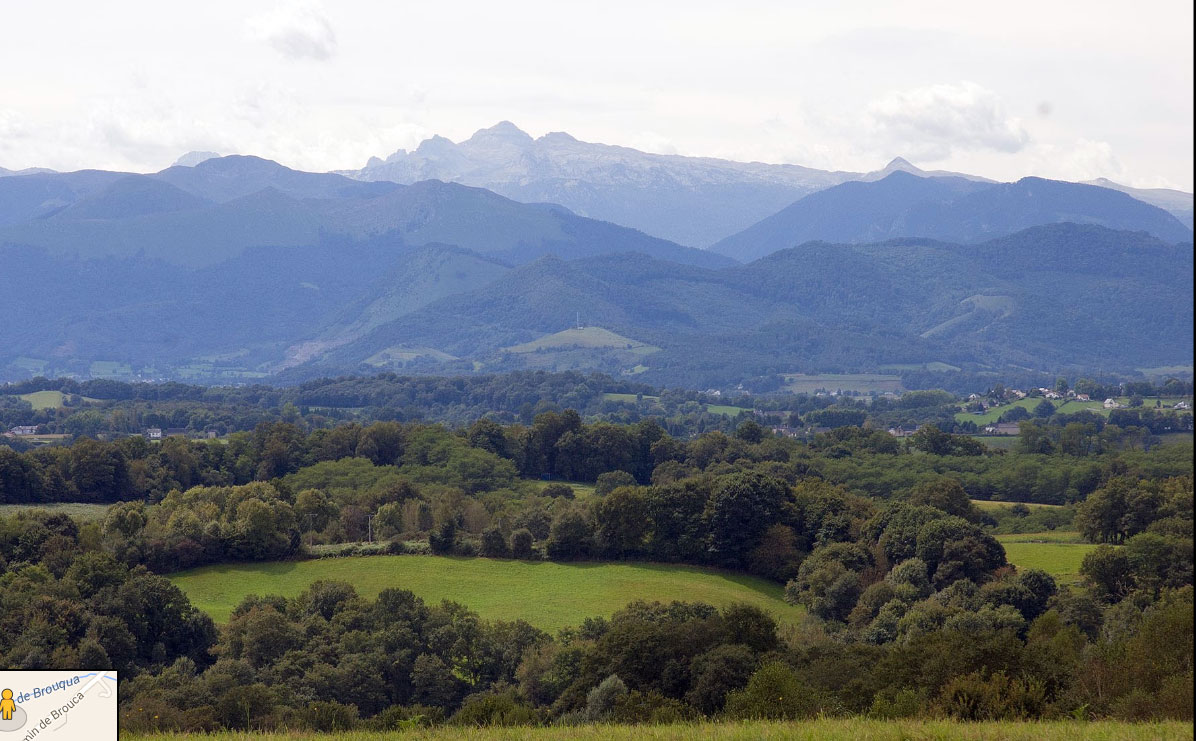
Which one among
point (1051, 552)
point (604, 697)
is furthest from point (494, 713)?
point (1051, 552)

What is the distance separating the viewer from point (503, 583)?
6059cm

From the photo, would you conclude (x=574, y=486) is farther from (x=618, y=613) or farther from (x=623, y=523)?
(x=618, y=613)

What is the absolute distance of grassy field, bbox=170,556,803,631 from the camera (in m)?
55.9

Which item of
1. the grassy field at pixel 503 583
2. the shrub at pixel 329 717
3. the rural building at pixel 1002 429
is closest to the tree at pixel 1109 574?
the grassy field at pixel 503 583

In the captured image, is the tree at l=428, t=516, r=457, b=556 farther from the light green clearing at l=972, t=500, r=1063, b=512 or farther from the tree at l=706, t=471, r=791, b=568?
the light green clearing at l=972, t=500, r=1063, b=512

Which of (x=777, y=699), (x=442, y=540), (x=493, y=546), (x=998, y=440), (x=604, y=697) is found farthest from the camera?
(x=998, y=440)

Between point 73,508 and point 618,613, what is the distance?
47.4 m

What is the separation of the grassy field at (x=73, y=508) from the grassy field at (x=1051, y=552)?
173 feet

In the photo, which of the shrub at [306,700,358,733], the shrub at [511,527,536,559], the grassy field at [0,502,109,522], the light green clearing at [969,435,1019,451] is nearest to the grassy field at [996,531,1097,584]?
the shrub at [511,527,536,559]

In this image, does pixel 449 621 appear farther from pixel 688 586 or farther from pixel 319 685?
pixel 688 586

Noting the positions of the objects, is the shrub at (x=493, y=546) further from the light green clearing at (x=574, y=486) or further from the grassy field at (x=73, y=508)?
the grassy field at (x=73, y=508)

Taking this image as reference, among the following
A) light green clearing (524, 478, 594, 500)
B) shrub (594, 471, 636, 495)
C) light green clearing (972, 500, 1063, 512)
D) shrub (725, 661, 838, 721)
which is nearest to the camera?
shrub (725, 661, 838, 721)

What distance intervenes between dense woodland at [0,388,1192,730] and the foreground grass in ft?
8.28

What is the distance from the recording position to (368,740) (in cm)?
1819
